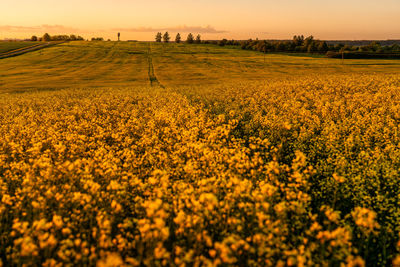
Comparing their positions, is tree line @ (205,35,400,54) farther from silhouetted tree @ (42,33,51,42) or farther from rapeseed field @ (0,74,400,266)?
silhouetted tree @ (42,33,51,42)

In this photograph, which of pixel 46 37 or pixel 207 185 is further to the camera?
pixel 46 37

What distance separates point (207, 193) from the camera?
5.61 metres

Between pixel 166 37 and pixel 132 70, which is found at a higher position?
pixel 166 37

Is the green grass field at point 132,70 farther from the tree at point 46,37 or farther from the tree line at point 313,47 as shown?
the tree at point 46,37

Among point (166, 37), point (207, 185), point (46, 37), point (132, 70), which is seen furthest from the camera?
point (166, 37)

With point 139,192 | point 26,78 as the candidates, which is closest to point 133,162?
point 139,192

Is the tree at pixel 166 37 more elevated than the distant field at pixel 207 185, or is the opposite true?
the tree at pixel 166 37

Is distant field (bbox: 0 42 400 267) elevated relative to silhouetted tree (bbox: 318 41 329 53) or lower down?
lower down

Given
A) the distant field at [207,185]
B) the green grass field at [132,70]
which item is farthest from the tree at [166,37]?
the distant field at [207,185]

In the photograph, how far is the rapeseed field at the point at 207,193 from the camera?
461cm

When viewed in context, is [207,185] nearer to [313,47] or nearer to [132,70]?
[132,70]

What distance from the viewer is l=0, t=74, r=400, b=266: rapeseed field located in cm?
461

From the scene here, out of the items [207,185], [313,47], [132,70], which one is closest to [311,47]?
[313,47]

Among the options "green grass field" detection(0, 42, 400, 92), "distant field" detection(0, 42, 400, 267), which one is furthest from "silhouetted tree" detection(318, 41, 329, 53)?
"distant field" detection(0, 42, 400, 267)
